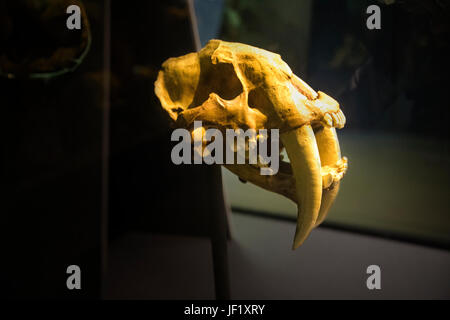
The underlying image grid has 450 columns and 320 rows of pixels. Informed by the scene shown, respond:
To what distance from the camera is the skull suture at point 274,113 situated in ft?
4.44

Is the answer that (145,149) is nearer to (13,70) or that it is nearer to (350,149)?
(13,70)

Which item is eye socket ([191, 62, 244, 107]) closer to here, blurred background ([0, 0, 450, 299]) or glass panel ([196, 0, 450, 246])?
blurred background ([0, 0, 450, 299])

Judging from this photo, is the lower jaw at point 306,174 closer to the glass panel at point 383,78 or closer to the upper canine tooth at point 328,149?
the upper canine tooth at point 328,149

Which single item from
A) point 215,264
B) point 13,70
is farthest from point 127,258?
point 13,70

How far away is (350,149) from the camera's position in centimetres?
229

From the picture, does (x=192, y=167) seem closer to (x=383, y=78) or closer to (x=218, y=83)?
(x=218, y=83)

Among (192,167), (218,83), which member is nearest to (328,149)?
(218,83)

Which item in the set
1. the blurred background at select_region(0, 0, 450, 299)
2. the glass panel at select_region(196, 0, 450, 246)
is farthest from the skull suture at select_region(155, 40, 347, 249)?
the glass panel at select_region(196, 0, 450, 246)

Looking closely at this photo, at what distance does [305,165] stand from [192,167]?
1.58 meters

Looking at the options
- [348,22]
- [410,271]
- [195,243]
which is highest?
[348,22]

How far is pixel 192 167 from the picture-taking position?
2834mm

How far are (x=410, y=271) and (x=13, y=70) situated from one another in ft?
8.51

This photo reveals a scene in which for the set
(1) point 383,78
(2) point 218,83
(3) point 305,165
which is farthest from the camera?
(1) point 383,78

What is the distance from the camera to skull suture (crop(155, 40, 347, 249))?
135cm
